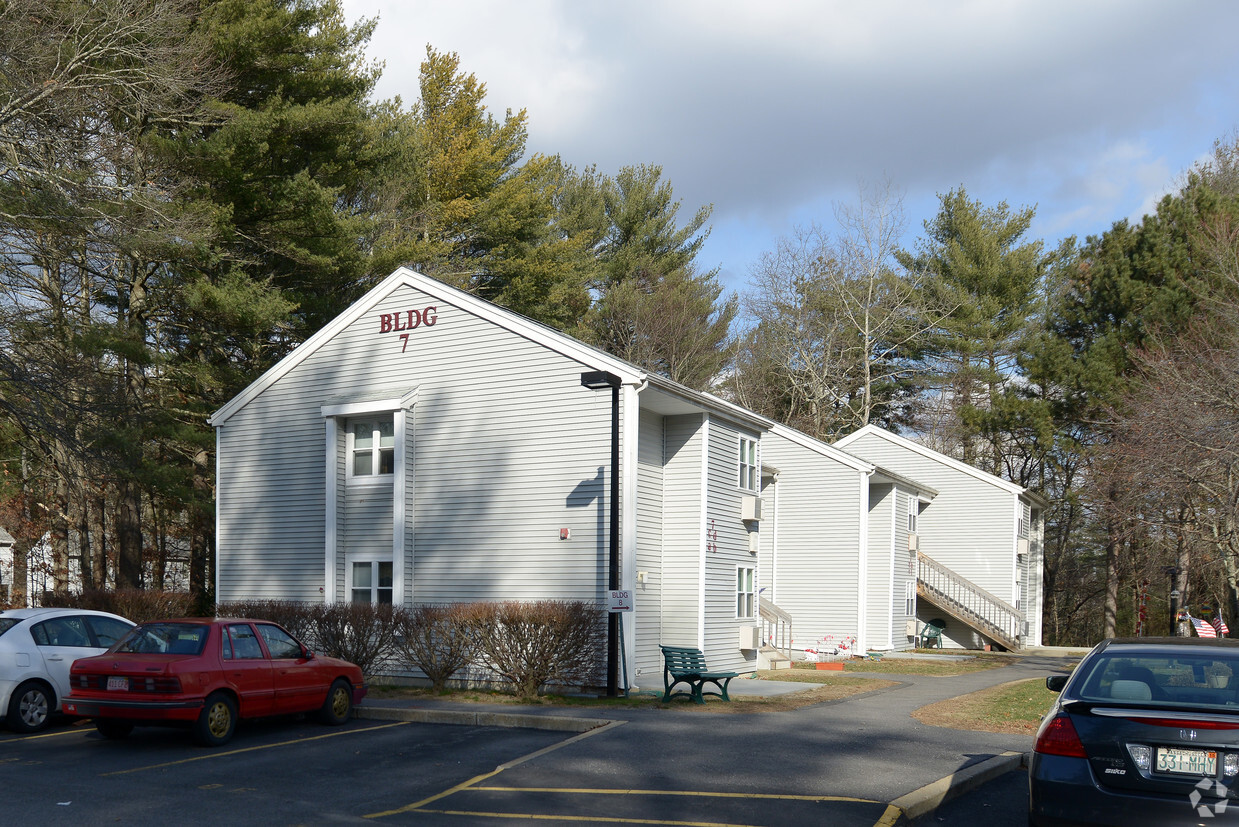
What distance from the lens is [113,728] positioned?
486 inches

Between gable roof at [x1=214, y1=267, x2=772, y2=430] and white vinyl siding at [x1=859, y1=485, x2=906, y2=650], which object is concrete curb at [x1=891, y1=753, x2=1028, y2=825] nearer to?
gable roof at [x1=214, y1=267, x2=772, y2=430]

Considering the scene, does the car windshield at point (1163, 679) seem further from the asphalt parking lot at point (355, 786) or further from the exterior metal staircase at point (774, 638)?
the exterior metal staircase at point (774, 638)

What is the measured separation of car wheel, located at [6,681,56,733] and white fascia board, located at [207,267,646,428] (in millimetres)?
9896

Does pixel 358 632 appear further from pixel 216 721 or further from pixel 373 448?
pixel 216 721

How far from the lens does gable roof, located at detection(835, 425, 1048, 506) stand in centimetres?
3703

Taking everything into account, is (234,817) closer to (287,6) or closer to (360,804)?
(360,804)

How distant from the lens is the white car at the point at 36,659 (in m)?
12.8

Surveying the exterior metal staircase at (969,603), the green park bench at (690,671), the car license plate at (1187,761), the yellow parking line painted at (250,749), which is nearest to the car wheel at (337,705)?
the yellow parking line painted at (250,749)

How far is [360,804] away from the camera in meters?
9.18

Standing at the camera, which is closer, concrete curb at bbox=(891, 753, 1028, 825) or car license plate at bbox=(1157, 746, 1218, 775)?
car license plate at bbox=(1157, 746, 1218, 775)

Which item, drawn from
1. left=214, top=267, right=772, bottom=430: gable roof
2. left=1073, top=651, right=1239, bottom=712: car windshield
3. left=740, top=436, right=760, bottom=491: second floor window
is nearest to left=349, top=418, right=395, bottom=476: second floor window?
left=214, top=267, right=772, bottom=430: gable roof

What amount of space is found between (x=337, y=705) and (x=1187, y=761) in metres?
10.7

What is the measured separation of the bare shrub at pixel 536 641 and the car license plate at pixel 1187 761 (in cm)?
1160

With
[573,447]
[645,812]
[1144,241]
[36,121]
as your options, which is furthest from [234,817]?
[1144,241]
